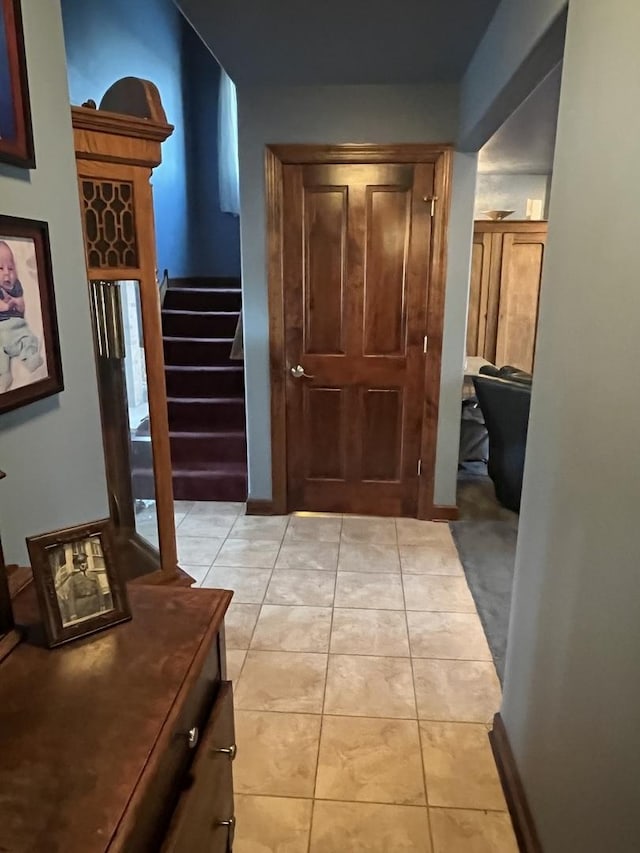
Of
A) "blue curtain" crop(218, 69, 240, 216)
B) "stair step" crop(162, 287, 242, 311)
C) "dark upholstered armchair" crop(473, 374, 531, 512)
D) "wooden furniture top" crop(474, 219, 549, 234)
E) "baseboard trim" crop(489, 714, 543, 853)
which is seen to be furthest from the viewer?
"blue curtain" crop(218, 69, 240, 216)

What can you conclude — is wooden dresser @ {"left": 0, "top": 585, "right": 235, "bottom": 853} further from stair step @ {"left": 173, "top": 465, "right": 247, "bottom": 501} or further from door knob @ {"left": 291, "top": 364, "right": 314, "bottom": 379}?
stair step @ {"left": 173, "top": 465, "right": 247, "bottom": 501}

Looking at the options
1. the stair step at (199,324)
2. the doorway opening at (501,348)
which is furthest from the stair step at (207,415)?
the doorway opening at (501,348)

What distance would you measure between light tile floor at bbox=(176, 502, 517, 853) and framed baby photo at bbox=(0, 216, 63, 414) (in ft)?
4.34

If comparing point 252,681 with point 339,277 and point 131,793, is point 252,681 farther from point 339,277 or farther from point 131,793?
point 339,277

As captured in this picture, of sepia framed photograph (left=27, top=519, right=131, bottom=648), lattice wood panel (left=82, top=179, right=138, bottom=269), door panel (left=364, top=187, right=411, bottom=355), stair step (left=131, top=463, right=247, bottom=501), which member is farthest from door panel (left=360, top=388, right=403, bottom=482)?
sepia framed photograph (left=27, top=519, right=131, bottom=648)

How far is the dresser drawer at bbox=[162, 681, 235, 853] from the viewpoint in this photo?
100 cm

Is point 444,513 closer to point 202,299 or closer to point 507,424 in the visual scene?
point 507,424

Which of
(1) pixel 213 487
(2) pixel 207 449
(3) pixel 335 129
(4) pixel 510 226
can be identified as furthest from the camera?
(4) pixel 510 226

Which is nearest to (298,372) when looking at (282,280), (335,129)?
(282,280)

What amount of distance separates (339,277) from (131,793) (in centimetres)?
297

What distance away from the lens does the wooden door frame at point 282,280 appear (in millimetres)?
3273

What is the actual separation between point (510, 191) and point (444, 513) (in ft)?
12.5

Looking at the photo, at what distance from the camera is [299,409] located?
12.1 ft

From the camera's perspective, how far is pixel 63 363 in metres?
1.47
